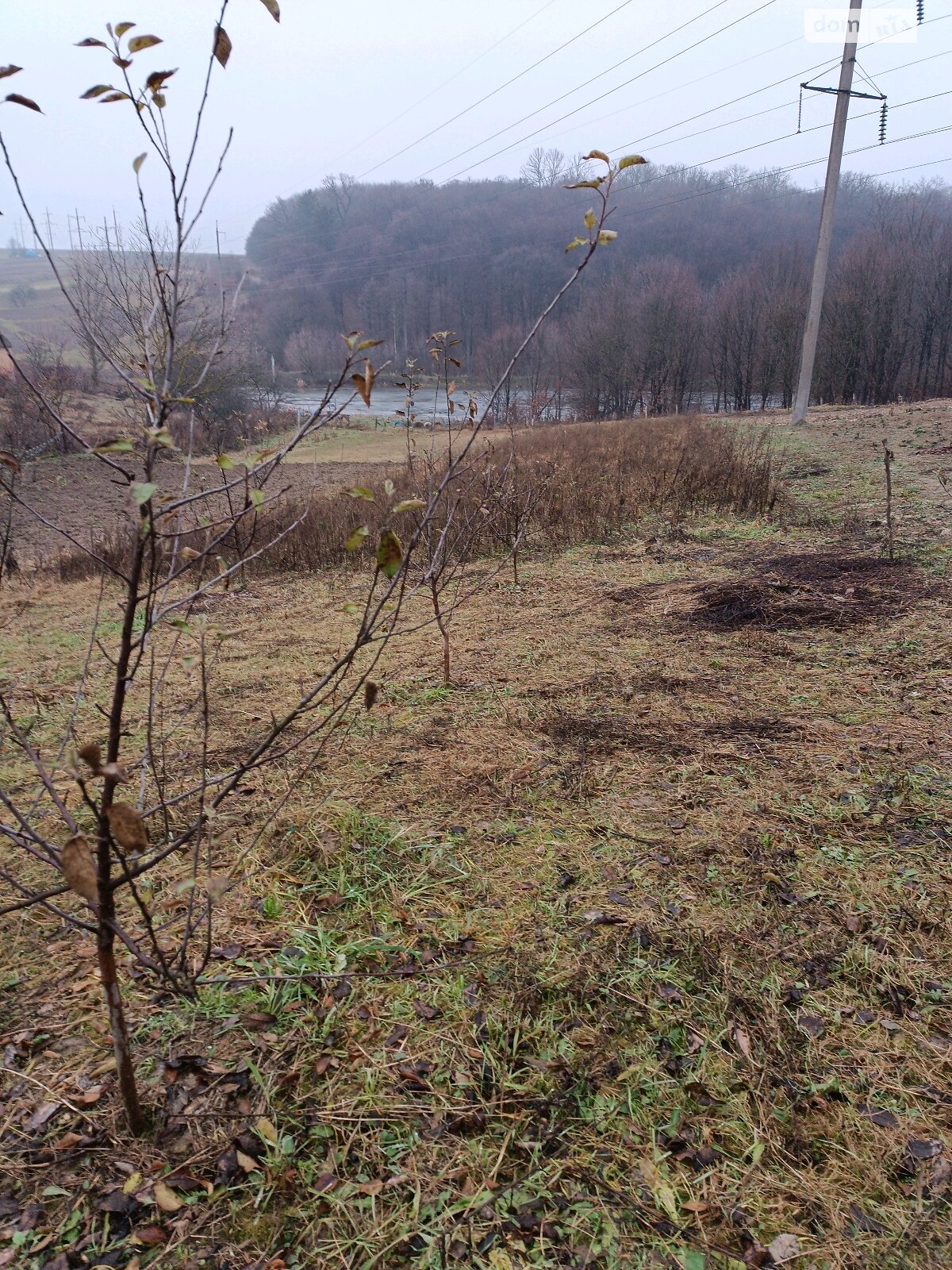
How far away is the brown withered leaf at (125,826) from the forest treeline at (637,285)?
7.98 meters

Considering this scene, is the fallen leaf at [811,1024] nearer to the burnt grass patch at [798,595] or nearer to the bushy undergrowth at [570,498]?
the burnt grass patch at [798,595]

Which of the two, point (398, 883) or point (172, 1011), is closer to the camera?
point (172, 1011)

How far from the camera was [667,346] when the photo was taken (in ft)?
119

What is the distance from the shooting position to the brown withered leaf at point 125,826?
1.05 m

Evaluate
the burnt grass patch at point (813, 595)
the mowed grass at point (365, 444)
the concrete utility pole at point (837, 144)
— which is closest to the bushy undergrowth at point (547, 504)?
the burnt grass patch at point (813, 595)

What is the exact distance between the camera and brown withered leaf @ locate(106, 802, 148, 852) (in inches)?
41.5

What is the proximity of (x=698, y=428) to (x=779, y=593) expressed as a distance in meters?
12.0

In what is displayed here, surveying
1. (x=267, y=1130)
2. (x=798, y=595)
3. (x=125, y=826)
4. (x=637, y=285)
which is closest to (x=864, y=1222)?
(x=267, y=1130)

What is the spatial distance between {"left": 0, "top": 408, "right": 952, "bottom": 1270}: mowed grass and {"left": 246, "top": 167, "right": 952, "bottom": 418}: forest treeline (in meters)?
6.66

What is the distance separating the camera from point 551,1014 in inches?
75.0

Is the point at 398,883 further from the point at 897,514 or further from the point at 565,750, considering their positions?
the point at 897,514

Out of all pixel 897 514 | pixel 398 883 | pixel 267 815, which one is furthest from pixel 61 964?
pixel 897 514

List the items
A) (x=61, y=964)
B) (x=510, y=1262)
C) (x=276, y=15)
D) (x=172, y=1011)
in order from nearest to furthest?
(x=276, y=15) < (x=510, y=1262) < (x=172, y=1011) < (x=61, y=964)

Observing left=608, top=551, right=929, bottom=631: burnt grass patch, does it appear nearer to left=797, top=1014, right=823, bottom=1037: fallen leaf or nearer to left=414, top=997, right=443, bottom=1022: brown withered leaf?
left=797, top=1014, right=823, bottom=1037: fallen leaf
